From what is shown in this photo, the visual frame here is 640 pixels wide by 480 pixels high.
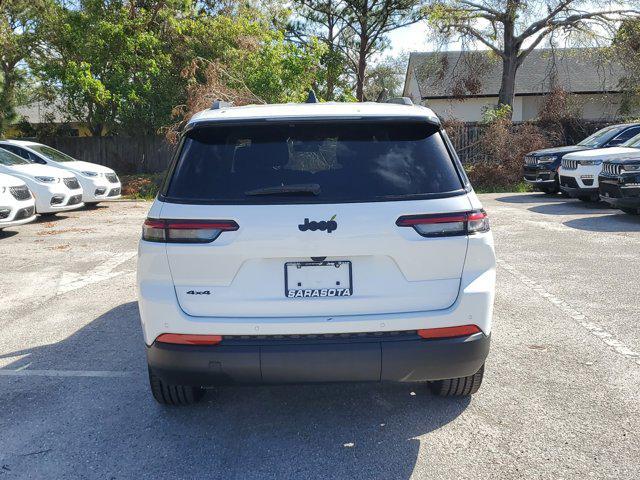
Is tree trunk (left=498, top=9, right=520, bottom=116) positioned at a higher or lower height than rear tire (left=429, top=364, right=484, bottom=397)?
higher

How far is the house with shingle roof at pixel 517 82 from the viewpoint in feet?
94.0

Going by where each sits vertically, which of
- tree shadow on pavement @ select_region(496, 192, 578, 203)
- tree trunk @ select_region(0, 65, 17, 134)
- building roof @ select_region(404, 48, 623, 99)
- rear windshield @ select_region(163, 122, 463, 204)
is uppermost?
building roof @ select_region(404, 48, 623, 99)

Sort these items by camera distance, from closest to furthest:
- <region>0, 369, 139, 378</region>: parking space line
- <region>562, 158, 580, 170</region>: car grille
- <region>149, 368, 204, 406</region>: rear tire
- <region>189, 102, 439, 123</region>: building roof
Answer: <region>189, 102, 439, 123</region>: building roof < <region>149, 368, 204, 406</region>: rear tire < <region>0, 369, 139, 378</region>: parking space line < <region>562, 158, 580, 170</region>: car grille

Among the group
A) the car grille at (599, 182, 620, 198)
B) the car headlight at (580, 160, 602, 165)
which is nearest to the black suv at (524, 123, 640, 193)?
the car headlight at (580, 160, 602, 165)

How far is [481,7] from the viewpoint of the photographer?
26.3 meters

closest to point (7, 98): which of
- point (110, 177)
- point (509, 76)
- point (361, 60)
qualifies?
point (110, 177)

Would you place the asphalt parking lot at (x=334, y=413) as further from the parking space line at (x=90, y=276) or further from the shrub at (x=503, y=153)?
the shrub at (x=503, y=153)

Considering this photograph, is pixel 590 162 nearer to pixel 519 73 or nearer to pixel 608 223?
pixel 608 223

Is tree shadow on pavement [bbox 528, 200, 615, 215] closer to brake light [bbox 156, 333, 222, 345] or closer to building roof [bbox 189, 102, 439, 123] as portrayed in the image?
building roof [bbox 189, 102, 439, 123]

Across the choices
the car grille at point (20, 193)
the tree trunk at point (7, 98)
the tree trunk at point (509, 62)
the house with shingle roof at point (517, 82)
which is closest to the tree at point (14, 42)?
the tree trunk at point (7, 98)

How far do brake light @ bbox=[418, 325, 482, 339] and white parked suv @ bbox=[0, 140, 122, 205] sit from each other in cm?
1374

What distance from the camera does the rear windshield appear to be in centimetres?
333

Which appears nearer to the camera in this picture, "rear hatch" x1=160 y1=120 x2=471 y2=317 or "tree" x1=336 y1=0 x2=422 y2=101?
"rear hatch" x1=160 y1=120 x2=471 y2=317

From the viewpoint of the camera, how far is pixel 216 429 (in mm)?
3785
